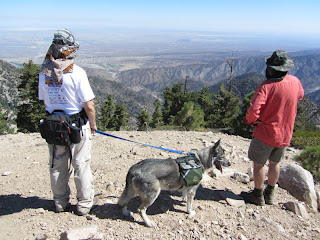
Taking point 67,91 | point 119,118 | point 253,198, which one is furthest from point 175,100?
point 67,91

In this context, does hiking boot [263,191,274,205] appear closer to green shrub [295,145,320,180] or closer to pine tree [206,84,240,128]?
green shrub [295,145,320,180]

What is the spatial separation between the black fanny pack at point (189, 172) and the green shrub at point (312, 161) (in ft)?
15.0

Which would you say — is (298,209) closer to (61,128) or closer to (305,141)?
(61,128)

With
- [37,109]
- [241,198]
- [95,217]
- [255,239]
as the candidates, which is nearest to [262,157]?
[241,198]

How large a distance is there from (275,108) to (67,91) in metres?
3.49

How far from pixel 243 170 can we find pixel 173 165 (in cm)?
339

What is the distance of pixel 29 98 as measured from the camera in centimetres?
2861

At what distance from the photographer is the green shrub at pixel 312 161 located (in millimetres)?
6625

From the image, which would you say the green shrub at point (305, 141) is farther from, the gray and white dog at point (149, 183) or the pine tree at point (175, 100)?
the pine tree at point (175, 100)

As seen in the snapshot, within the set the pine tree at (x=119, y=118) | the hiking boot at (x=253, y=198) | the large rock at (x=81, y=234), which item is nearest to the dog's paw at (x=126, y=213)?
the large rock at (x=81, y=234)

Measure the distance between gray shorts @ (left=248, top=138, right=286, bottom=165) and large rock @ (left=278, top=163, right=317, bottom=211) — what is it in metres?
1.62

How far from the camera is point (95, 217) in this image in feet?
12.5

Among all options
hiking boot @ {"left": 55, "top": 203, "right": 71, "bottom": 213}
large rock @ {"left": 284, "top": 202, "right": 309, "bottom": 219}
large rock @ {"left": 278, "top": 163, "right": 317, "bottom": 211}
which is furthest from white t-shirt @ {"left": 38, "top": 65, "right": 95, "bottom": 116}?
large rock @ {"left": 278, "top": 163, "right": 317, "bottom": 211}

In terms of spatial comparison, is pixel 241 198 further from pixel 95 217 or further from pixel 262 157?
pixel 95 217
